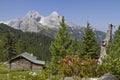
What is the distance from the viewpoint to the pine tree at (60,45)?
46406mm

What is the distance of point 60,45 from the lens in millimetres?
46719

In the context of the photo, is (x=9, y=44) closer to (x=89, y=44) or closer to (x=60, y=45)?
(x=89, y=44)

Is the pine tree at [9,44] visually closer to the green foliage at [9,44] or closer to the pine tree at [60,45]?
the green foliage at [9,44]

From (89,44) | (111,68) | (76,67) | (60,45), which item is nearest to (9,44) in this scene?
(89,44)

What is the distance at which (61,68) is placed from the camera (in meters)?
17.7

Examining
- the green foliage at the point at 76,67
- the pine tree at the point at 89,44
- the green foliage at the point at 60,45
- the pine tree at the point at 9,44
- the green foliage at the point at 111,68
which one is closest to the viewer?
the green foliage at the point at 76,67

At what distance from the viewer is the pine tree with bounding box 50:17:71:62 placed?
46406 millimetres

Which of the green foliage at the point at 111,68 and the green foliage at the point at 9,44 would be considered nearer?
the green foliage at the point at 111,68

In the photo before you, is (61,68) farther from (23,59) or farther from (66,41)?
(23,59)

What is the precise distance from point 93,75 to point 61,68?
6.65ft

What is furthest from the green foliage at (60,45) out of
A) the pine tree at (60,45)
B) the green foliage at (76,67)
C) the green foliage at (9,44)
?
the green foliage at (9,44)

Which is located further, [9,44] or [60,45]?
[9,44]

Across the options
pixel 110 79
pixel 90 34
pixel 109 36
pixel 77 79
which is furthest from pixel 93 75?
pixel 90 34

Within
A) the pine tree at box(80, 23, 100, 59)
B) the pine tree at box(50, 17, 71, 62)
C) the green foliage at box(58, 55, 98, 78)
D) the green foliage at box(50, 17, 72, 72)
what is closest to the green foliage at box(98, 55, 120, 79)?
the green foliage at box(58, 55, 98, 78)
